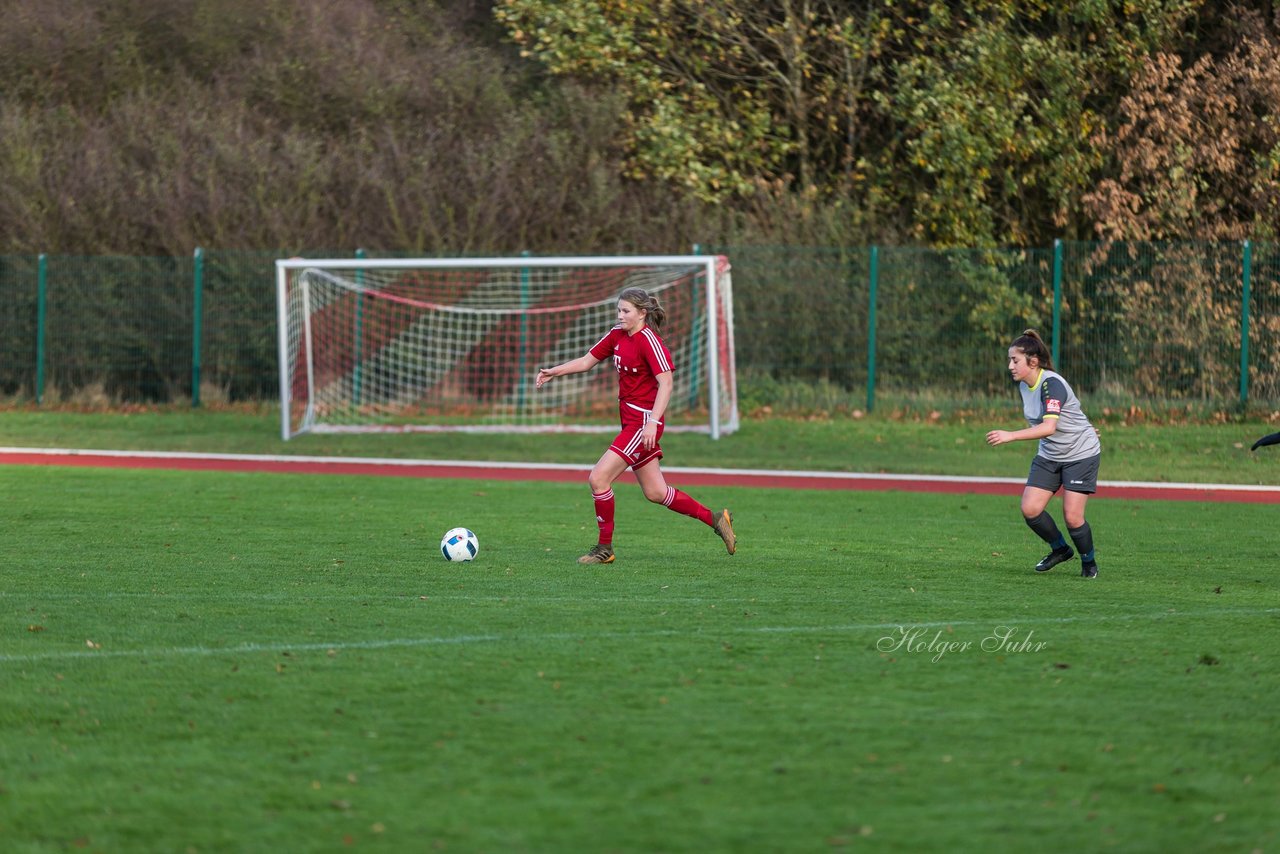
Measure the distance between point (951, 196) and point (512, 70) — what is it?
992 centimetres

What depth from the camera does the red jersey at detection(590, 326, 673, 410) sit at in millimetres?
9562

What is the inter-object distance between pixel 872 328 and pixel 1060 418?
1241 cm

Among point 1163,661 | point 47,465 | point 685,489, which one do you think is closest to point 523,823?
point 1163,661

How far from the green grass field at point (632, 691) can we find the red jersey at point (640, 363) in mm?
1060

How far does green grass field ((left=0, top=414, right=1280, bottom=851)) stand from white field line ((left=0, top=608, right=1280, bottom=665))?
1.1 inches

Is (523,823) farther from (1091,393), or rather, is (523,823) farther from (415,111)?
(415,111)

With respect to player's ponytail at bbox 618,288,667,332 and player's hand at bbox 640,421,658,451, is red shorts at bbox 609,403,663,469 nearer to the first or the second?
player's hand at bbox 640,421,658,451

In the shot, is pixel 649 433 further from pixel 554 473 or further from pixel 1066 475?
pixel 554 473

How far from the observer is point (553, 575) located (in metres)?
9.11

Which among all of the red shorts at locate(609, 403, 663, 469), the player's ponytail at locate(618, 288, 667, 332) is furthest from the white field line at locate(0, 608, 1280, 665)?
the player's ponytail at locate(618, 288, 667, 332)

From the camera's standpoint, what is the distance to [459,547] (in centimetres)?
960

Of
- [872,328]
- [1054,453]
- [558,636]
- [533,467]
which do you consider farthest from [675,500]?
[872,328]

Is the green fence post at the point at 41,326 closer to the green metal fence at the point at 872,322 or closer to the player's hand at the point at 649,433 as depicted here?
the green metal fence at the point at 872,322

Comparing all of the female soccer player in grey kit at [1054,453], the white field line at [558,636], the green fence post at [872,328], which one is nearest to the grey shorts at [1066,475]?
the female soccer player in grey kit at [1054,453]
